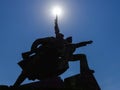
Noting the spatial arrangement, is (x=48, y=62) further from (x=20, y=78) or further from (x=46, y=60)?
(x=20, y=78)

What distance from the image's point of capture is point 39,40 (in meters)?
10.6

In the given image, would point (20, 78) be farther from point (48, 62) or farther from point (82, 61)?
point (82, 61)

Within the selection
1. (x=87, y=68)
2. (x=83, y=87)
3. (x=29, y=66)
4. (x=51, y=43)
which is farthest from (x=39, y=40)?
(x=83, y=87)

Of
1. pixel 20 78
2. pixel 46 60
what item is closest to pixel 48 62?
pixel 46 60

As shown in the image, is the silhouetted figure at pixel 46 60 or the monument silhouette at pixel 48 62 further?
the silhouetted figure at pixel 46 60

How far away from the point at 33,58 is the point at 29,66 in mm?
369

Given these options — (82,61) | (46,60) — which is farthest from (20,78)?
(82,61)

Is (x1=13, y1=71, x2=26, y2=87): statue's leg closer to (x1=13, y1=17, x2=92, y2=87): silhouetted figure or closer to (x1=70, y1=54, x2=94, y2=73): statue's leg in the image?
(x1=13, y1=17, x2=92, y2=87): silhouetted figure

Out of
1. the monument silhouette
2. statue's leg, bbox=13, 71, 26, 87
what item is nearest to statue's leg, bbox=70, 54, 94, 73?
the monument silhouette

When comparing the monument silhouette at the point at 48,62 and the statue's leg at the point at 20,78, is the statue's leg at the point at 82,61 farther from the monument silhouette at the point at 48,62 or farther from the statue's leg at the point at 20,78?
the statue's leg at the point at 20,78

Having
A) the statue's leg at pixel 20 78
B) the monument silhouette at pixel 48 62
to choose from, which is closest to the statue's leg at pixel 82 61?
the monument silhouette at pixel 48 62

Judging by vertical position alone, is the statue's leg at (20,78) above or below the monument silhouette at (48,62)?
below

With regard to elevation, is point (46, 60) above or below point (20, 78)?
above

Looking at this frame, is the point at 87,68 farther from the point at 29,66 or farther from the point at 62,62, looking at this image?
the point at 29,66
